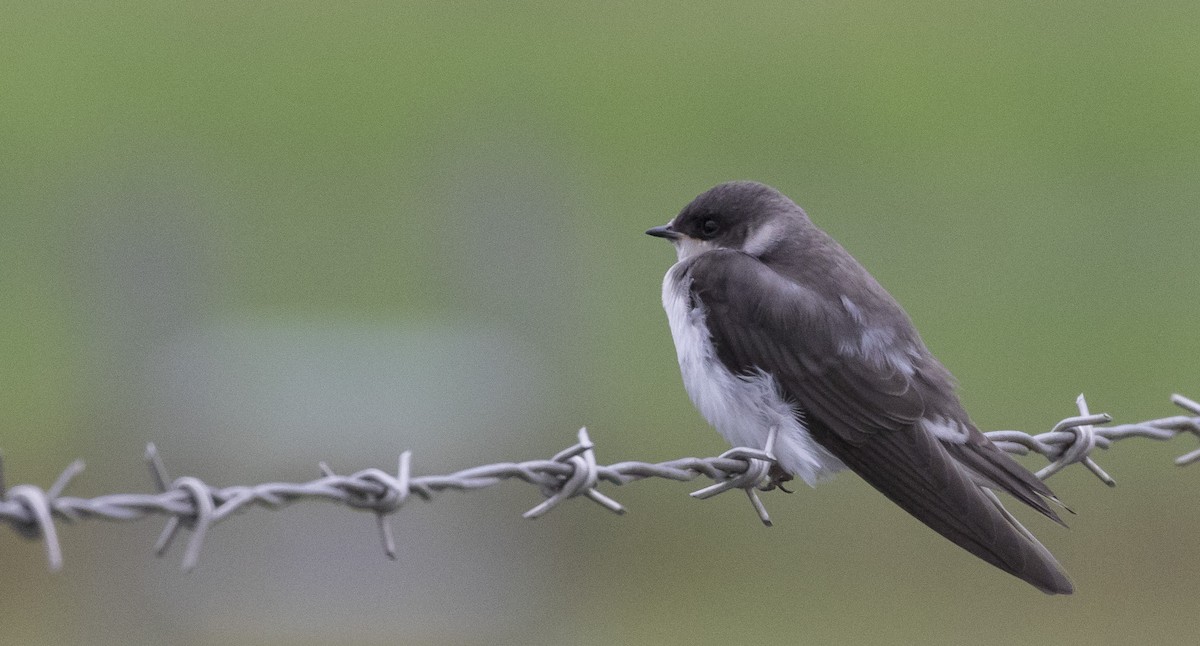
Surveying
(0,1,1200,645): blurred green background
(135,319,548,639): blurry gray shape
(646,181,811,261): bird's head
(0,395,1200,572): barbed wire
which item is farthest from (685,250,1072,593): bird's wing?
(0,1,1200,645): blurred green background

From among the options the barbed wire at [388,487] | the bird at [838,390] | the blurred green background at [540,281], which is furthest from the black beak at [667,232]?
the blurred green background at [540,281]

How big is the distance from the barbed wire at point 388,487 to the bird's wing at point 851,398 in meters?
0.24

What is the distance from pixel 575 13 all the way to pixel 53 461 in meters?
10.5

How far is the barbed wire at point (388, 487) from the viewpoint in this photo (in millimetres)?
2545

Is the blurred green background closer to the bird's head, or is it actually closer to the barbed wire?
the bird's head

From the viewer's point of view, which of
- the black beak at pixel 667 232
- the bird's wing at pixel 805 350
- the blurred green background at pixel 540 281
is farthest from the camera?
the blurred green background at pixel 540 281

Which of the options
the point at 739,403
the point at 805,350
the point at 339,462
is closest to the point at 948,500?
the point at 805,350

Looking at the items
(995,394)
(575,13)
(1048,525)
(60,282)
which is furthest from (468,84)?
(1048,525)

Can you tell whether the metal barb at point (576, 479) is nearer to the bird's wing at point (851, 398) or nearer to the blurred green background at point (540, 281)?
the bird's wing at point (851, 398)

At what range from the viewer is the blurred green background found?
269 inches

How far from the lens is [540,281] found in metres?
7.79

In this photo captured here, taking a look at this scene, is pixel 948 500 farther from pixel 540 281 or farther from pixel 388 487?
pixel 540 281

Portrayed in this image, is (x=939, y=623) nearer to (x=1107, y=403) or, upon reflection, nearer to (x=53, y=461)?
(x=1107, y=403)

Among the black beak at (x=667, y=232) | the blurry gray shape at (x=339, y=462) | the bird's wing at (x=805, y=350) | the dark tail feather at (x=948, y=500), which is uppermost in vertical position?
the black beak at (x=667, y=232)
